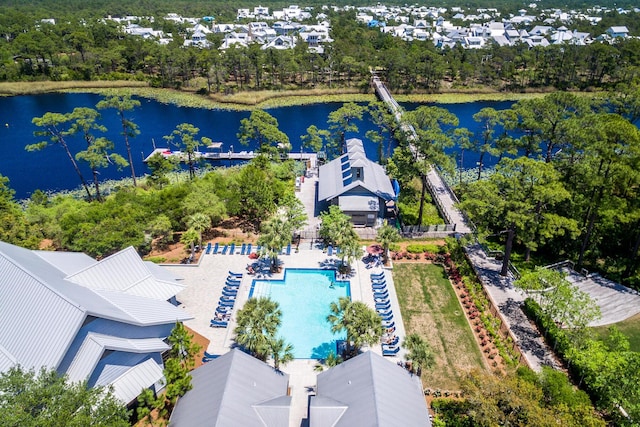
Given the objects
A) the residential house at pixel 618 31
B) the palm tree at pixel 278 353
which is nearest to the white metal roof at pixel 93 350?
the palm tree at pixel 278 353

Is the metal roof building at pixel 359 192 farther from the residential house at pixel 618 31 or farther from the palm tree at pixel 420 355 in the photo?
the residential house at pixel 618 31

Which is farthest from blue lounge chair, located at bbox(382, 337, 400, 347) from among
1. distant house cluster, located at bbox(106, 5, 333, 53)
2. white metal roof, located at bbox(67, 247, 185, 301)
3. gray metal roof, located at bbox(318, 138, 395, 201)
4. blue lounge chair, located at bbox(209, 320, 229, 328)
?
distant house cluster, located at bbox(106, 5, 333, 53)

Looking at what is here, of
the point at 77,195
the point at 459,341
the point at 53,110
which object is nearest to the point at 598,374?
the point at 459,341

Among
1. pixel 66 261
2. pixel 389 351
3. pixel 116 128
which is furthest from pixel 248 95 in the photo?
pixel 389 351

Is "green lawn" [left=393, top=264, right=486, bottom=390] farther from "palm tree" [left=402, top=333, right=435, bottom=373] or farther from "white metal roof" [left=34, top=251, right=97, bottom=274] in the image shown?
"white metal roof" [left=34, top=251, right=97, bottom=274]

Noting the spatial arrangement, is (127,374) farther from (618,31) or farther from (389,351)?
(618,31)

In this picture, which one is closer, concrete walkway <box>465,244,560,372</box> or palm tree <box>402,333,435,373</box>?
palm tree <box>402,333,435,373</box>

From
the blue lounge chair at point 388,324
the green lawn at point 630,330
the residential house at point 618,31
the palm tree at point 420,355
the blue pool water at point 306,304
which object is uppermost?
the residential house at point 618,31
